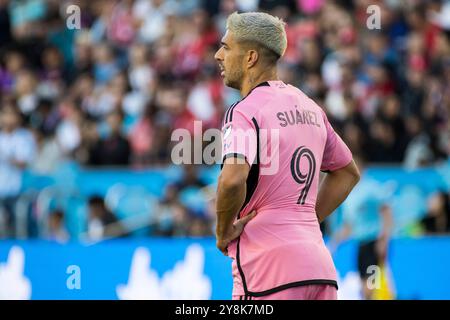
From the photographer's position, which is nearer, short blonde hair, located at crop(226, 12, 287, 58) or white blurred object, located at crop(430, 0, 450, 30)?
short blonde hair, located at crop(226, 12, 287, 58)

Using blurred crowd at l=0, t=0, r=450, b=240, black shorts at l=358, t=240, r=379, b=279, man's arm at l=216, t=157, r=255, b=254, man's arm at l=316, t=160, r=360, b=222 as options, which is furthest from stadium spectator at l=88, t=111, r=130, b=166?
man's arm at l=216, t=157, r=255, b=254

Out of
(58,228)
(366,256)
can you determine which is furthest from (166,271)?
(58,228)

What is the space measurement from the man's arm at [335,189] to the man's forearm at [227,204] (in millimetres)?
738

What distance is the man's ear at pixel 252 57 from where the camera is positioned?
5.07m

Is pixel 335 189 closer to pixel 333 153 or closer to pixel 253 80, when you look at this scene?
pixel 333 153

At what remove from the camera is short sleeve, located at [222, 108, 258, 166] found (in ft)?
15.6

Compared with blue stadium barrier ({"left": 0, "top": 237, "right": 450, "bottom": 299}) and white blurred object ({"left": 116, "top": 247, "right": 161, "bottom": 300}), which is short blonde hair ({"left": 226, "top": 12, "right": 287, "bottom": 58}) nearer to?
blue stadium barrier ({"left": 0, "top": 237, "right": 450, "bottom": 299})

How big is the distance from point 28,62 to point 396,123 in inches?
254

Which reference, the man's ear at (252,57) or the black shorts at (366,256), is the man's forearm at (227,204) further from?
the black shorts at (366,256)

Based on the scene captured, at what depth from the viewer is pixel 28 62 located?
1595 cm

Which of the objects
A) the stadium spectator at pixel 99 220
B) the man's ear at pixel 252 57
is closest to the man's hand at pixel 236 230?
the man's ear at pixel 252 57

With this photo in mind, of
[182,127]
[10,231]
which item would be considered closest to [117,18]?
[182,127]
